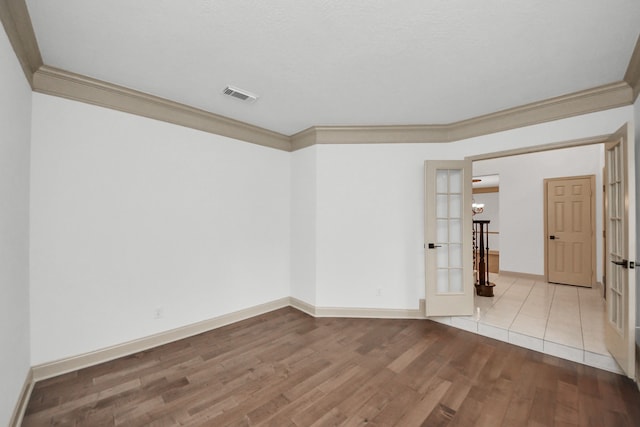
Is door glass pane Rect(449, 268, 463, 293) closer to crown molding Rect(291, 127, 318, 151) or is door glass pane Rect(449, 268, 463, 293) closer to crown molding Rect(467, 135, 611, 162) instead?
crown molding Rect(467, 135, 611, 162)

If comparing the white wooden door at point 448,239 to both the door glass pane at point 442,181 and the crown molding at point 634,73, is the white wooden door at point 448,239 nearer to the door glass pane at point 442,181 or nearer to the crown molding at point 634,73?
the door glass pane at point 442,181

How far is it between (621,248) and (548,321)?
1.34 metres

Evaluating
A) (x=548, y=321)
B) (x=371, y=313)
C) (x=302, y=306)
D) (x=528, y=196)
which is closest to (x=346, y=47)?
(x=371, y=313)

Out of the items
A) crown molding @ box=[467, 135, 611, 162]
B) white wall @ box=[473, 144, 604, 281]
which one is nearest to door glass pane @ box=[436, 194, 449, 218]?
crown molding @ box=[467, 135, 611, 162]

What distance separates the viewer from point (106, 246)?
2617 millimetres

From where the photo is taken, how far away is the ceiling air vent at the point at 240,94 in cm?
272

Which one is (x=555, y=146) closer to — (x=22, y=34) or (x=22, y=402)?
(x=22, y=34)

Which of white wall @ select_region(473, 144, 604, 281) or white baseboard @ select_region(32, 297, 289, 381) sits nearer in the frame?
white baseboard @ select_region(32, 297, 289, 381)

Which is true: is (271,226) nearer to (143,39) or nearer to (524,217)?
(143,39)

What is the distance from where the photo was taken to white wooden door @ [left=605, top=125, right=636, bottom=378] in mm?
2203

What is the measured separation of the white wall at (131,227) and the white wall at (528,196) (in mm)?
5270

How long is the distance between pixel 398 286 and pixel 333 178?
182cm

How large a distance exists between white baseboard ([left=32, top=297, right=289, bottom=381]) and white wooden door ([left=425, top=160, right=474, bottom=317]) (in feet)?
8.21

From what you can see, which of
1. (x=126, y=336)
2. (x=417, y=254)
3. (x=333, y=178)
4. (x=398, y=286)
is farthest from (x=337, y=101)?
(x=126, y=336)
